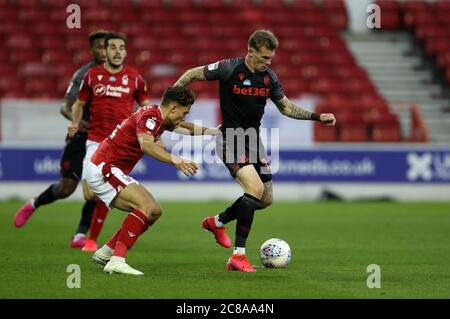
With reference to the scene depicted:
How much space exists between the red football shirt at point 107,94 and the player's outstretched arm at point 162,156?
2.77 meters

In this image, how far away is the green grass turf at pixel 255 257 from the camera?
25.7ft

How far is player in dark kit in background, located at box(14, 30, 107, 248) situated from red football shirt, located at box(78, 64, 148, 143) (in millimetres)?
427

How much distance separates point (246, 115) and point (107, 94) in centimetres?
235

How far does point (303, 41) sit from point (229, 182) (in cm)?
717

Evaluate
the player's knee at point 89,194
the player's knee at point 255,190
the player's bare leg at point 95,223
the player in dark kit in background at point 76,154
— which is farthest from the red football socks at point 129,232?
the player in dark kit in background at point 76,154

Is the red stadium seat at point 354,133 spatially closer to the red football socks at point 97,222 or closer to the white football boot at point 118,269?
the red football socks at point 97,222

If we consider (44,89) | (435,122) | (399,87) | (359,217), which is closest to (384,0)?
(399,87)

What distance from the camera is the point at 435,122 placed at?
2378 cm

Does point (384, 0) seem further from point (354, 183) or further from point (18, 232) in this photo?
point (18, 232)

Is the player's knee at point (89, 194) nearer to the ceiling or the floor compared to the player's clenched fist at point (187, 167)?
nearer to the floor

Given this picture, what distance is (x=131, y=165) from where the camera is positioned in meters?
9.20

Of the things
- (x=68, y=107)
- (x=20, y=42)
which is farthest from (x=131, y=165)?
(x=20, y=42)

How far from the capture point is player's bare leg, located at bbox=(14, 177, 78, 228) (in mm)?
12070

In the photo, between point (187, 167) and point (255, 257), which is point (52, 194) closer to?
point (255, 257)
